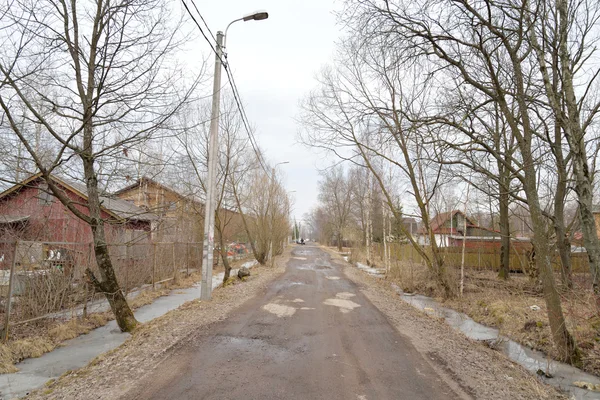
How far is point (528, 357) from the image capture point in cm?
654

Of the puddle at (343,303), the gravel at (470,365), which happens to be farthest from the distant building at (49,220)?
the gravel at (470,365)

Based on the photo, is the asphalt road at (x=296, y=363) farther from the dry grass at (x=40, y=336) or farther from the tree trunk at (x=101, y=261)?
the dry grass at (x=40, y=336)

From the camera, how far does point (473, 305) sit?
1110 centimetres

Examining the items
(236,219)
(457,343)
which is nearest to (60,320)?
(457,343)

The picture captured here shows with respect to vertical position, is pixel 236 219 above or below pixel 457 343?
above

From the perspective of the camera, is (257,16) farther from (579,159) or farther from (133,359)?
(133,359)

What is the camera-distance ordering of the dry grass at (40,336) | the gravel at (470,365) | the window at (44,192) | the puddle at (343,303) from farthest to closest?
1. the puddle at (343,303)
2. the window at (44,192)
3. the dry grass at (40,336)
4. the gravel at (470,365)

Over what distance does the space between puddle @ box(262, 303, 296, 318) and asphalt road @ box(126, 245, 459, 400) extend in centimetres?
11

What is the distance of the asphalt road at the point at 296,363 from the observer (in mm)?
4102

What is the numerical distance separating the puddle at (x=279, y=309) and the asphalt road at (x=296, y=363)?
0.11 meters

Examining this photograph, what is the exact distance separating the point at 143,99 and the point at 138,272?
6717mm

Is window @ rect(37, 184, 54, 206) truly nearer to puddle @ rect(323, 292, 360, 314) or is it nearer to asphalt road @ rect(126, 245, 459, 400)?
asphalt road @ rect(126, 245, 459, 400)

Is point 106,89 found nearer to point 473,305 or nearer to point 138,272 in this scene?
point 138,272

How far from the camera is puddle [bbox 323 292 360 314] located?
9367 mm
